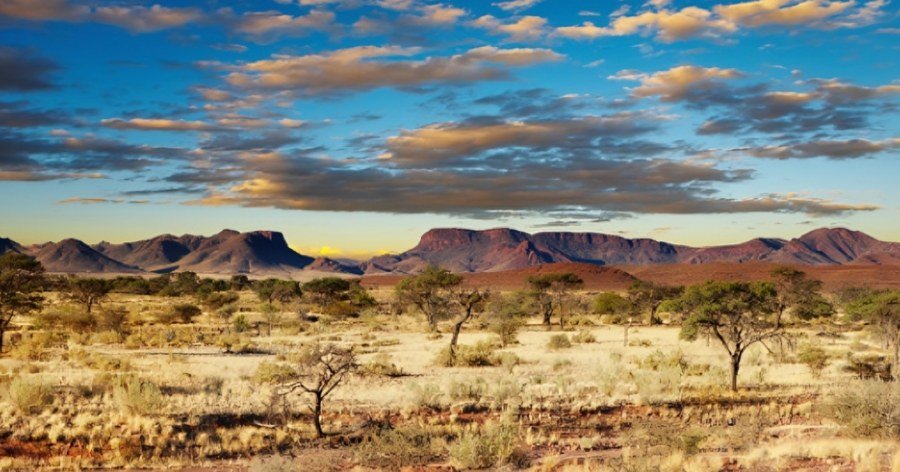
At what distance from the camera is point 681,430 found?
17.7 meters

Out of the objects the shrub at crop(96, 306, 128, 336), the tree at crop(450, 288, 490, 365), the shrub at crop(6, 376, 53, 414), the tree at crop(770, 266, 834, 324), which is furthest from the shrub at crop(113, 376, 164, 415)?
the tree at crop(770, 266, 834, 324)

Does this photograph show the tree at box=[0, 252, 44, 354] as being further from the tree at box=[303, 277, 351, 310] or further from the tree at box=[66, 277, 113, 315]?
the tree at box=[303, 277, 351, 310]

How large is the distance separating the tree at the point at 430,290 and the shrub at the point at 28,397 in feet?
126

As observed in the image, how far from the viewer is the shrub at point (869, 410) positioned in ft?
55.4

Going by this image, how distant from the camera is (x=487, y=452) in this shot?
50.7 ft

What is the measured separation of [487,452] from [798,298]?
186ft

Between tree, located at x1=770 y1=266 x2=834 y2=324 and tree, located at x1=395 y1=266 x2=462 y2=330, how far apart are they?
26.5m

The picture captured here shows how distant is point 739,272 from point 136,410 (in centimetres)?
16482

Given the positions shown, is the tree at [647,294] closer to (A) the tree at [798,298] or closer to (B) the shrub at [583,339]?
(A) the tree at [798,298]

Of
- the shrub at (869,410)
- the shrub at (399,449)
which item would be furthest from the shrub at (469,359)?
the shrub at (869,410)

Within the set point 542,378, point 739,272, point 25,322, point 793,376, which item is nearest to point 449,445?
point 542,378

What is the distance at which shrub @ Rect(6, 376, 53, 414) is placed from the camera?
18406mm

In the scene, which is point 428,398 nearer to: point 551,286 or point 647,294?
point 647,294

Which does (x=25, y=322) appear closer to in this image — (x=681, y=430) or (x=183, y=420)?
(x=183, y=420)
